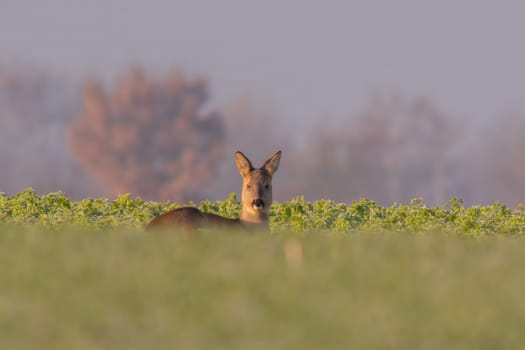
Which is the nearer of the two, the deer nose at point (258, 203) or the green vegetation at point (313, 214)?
the deer nose at point (258, 203)

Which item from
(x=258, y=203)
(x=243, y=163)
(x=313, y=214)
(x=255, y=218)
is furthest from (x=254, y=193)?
(x=313, y=214)

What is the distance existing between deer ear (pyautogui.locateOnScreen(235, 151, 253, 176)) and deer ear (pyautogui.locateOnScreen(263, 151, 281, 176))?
29 cm

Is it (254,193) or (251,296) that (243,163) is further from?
(251,296)

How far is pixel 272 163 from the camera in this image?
15.8m

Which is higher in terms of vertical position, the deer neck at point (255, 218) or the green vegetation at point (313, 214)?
the green vegetation at point (313, 214)

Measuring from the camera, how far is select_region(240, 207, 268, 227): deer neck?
1527cm

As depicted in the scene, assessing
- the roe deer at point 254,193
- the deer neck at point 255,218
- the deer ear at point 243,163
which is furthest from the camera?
the deer ear at point 243,163

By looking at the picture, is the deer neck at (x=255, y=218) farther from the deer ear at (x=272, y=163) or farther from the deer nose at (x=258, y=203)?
the deer ear at (x=272, y=163)

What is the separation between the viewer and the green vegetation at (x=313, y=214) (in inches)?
806

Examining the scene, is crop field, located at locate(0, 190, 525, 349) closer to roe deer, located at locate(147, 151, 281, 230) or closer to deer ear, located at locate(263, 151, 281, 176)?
roe deer, located at locate(147, 151, 281, 230)

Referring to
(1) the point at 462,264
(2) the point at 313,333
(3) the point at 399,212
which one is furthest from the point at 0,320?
(3) the point at 399,212

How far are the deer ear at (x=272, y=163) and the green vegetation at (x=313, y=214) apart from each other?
4167 mm

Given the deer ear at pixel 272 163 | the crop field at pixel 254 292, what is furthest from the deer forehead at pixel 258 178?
the crop field at pixel 254 292

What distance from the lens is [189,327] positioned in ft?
23.5
